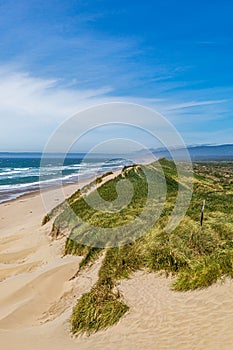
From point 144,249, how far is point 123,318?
3.39m

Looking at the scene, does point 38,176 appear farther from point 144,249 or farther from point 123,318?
point 123,318

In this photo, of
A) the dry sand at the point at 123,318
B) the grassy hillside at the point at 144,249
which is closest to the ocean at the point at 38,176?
the grassy hillside at the point at 144,249

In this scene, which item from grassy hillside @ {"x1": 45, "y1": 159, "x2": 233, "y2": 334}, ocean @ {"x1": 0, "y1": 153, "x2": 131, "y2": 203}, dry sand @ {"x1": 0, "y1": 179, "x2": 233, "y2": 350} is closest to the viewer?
dry sand @ {"x1": 0, "y1": 179, "x2": 233, "y2": 350}

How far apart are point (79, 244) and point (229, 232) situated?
233 inches

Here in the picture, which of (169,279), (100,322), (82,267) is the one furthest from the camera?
(82,267)

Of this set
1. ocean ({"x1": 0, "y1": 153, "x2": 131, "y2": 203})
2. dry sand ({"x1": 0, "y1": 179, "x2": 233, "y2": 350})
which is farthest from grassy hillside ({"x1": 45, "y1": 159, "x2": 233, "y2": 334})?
ocean ({"x1": 0, "y1": 153, "x2": 131, "y2": 203})

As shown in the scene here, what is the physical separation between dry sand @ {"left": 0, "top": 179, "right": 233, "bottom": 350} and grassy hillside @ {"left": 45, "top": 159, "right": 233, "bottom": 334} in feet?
1.20

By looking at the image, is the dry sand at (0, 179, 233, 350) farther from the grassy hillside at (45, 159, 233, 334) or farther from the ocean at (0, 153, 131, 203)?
the ocean at (0, 153, 131, 203)

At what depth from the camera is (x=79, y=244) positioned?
13.9 m

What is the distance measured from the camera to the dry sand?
23.7 ft

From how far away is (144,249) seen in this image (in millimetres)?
11430

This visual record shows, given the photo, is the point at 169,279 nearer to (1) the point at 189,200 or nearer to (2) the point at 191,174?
(1) the point at 189,200

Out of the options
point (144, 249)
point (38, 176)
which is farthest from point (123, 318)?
point (38, 176)

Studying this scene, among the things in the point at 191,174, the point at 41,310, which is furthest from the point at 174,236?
the point at 191,174
